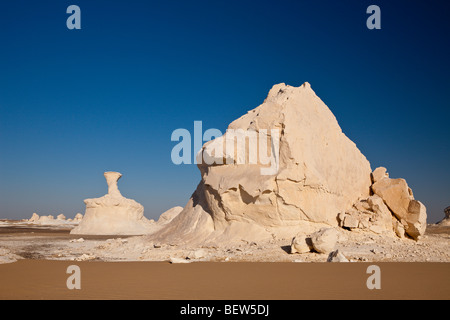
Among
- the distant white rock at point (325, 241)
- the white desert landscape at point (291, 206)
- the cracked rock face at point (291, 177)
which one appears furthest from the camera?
the cracked rock face at point (291, 177)

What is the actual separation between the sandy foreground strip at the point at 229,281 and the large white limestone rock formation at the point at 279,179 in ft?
13.1

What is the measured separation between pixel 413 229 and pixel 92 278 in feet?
37.1

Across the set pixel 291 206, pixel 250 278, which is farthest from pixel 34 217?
pixel 250 278

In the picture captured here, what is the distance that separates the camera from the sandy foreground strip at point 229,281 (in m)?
5.81

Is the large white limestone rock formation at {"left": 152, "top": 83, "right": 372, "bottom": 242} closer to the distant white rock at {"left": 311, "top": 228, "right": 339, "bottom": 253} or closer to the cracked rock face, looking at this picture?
the cracked rock face

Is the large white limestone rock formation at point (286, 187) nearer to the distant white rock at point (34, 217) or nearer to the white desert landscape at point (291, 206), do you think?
the white desert landscape at point (291, 206)

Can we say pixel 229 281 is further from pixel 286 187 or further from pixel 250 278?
pixel 286 187

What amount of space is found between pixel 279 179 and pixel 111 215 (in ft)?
66.3

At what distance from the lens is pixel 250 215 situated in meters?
13.2

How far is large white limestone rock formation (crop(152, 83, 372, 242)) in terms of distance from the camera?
12.9 metres

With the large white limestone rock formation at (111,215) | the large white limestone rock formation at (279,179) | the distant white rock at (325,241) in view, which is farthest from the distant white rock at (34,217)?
the distant white rock at (325,241)

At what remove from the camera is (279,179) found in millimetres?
12664
